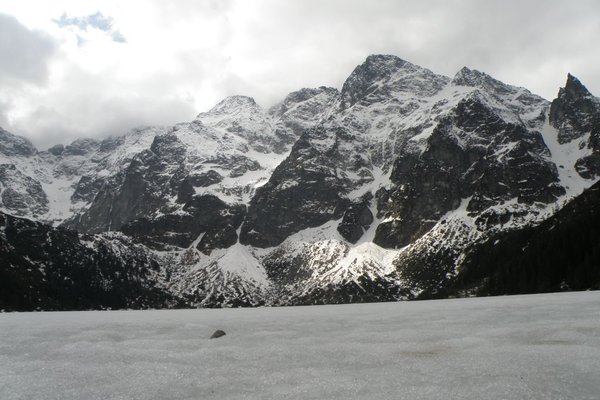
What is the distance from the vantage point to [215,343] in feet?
126

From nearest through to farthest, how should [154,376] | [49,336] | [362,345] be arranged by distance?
[154,376], [362,345], [49,336]

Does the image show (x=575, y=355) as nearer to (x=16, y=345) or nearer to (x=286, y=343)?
(x=286, y=343)

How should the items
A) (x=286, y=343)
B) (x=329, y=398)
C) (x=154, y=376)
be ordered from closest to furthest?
(x=329, y=398) < (x=154, y=376) < (x=286, y=343)

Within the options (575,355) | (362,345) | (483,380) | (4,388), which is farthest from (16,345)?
(575,355)

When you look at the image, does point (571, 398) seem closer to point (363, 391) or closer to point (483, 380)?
point (483, 380)

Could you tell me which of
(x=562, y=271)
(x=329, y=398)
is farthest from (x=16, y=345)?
(x=562, y=271)

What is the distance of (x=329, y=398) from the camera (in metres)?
19.9

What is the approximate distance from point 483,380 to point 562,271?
553 feet

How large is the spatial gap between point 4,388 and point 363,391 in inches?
623

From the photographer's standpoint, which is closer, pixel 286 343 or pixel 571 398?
pixel 571 398

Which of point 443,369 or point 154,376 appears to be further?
point 154,376

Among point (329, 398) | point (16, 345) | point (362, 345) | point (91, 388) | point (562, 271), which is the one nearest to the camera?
point (329, 398)

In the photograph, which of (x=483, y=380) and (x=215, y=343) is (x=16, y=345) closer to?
(x=215, y=343)

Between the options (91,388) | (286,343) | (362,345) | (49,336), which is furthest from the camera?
(49,336)
